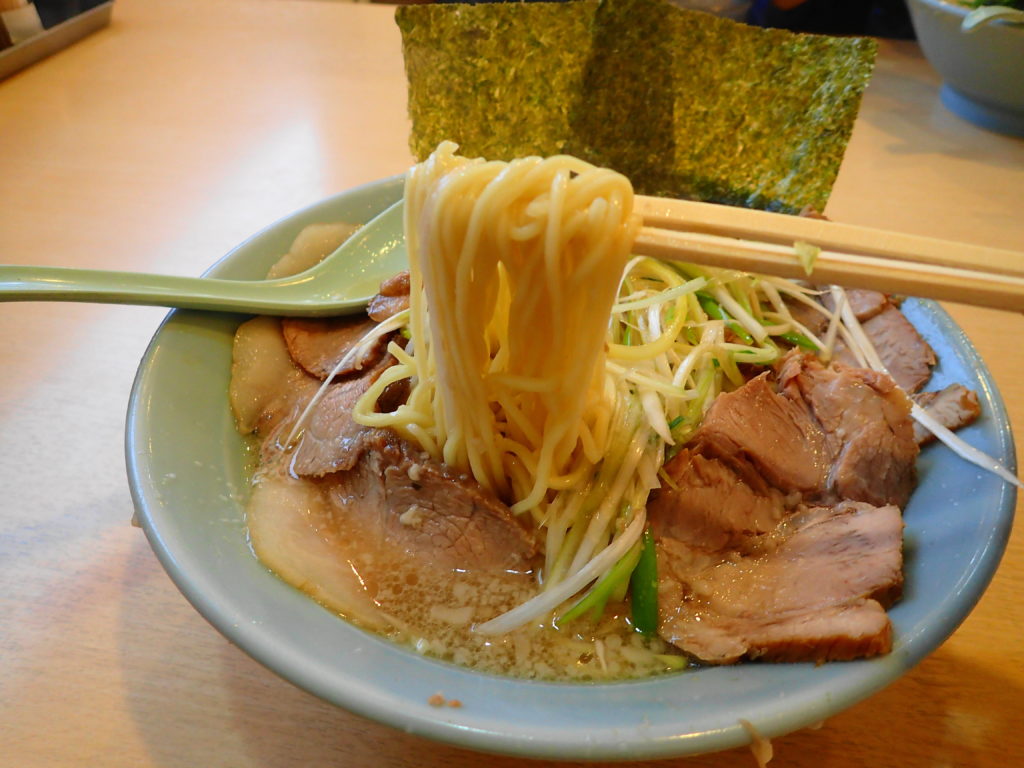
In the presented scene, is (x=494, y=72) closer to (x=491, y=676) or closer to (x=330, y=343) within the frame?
(x=330, y=343)

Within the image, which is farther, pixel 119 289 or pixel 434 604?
pixel 119 289

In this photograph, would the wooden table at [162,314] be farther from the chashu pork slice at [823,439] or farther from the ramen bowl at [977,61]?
the chashu pork slice at [823,439]

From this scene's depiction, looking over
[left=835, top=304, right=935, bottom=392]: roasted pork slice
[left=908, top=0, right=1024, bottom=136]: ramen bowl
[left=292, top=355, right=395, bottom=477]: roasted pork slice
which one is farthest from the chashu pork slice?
[left=908, top=0, right=1024, bottom=136]: ramen bowl

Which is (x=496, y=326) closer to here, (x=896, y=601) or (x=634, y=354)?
(x=634, y=354)

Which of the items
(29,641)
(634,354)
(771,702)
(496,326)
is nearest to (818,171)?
(634,354)

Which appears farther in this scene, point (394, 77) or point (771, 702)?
point (394, 77)

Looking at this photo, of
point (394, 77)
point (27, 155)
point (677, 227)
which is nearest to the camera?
point (677, 227)

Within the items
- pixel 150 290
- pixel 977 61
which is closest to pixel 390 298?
pixel 150 290
